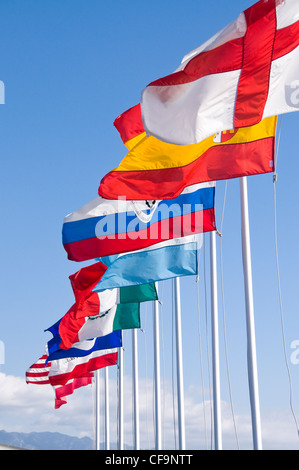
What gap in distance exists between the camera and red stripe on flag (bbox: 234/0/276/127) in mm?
13953

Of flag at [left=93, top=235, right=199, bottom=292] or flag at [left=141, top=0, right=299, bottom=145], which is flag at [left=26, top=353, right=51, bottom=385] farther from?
flag at [left=141, top=0, right=299, bottom=145]

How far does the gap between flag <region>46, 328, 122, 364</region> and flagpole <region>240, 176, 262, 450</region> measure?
19.1 meters

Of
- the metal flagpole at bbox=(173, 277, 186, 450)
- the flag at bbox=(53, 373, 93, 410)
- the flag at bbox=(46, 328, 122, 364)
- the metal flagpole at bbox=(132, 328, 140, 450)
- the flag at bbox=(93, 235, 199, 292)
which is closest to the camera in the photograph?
the flag at bbox=(93, 235, 199, 292)

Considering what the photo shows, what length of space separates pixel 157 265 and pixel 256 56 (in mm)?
9011

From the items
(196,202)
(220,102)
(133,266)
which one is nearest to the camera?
(220,102)

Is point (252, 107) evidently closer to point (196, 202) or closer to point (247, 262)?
point (247, 262)

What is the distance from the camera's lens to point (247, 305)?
631 inches

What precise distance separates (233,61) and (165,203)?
670 cm

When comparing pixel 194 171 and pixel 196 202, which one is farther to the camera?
pixel 196 202

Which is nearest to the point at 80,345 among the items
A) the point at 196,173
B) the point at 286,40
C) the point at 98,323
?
the point at 98,323

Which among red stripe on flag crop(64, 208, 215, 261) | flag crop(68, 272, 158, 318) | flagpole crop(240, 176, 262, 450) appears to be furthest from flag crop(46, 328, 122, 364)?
flagpole crop(240, 176, 262, 450)

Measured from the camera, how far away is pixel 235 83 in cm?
1417
